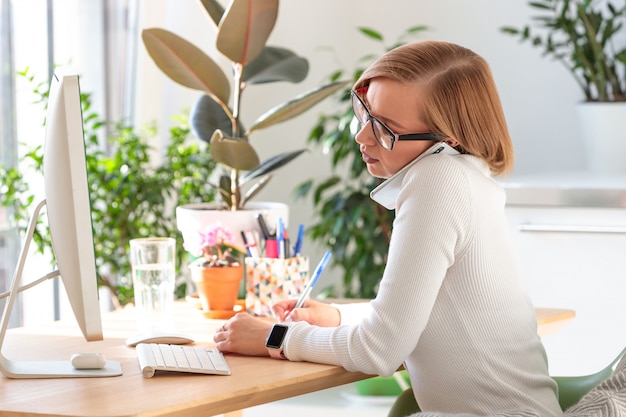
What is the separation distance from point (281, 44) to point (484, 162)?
2585 mm

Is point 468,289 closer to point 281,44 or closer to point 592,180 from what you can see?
point 592,180

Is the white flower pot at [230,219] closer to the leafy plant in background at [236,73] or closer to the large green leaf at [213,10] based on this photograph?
the leafy plant in background at [236,73]

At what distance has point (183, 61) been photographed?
2537 mm

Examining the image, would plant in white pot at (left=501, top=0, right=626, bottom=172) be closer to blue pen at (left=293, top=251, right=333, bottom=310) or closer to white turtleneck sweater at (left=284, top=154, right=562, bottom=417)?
blue pen at (left=293, top=251, right=333, bottom=310)

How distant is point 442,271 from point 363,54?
2.74 meters

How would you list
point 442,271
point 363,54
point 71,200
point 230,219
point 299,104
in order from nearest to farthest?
point 71,200 → point 442,271 → point 230,219 → point 299,104 → point 363,54

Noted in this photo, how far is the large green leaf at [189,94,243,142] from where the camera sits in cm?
269

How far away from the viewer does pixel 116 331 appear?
2012 mm

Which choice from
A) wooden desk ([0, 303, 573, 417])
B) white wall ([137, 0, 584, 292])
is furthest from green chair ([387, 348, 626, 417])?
white wall ([137, 0, 584, 292])

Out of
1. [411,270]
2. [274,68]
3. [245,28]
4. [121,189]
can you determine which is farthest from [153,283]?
[121,189]

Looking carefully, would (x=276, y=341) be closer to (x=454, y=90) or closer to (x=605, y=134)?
(x=454, y=90)

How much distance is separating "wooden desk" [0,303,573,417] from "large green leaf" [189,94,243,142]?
888 millimetres

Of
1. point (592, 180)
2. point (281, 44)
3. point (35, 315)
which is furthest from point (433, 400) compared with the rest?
point (281, 44)

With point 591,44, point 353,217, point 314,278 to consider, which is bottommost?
point 353,217
